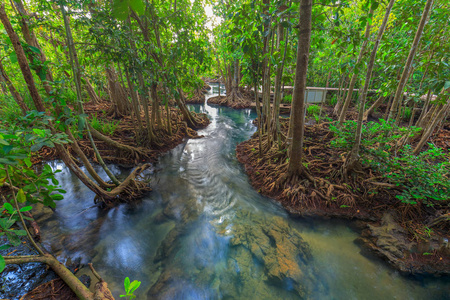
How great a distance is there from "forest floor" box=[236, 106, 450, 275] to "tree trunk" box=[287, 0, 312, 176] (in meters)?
0.48

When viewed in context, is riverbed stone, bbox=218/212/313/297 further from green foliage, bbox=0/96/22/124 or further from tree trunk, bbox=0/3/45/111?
green foliage, bbox=0/96/22/124

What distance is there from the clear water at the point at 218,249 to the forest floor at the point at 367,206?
0.71 feet

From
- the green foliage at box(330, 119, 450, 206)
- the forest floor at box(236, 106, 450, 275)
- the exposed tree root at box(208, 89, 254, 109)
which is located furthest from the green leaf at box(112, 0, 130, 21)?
the exposed tree root at box(208, 89, 254, 109)

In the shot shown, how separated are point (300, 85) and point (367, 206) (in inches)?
114

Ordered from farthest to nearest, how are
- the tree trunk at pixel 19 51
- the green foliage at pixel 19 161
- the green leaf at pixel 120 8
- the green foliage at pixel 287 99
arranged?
the green foliage at pixel 287 99, the tree trunk at pixel 19 51, the green foliage at pixel 19 161, the green leaf at pixel 120 8

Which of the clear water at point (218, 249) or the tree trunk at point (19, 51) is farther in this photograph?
the clear water at point (218, 249)

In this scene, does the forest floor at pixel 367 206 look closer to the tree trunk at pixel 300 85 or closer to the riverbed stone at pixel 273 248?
the tree trunk at pixel 300 85

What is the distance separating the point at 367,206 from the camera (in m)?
3.93

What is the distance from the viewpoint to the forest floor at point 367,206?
2.99 m

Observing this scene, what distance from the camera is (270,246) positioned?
3.44 metres

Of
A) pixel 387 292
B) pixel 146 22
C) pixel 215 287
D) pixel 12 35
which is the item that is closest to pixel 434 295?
pixel 387 292

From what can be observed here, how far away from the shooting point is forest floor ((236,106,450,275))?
299 centimetres

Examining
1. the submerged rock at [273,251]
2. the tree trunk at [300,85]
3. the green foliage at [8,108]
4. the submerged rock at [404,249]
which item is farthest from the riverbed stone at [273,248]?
the green foliage at [8,108]

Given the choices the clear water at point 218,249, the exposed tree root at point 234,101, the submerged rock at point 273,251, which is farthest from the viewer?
the exposed tree root at point 234,101
